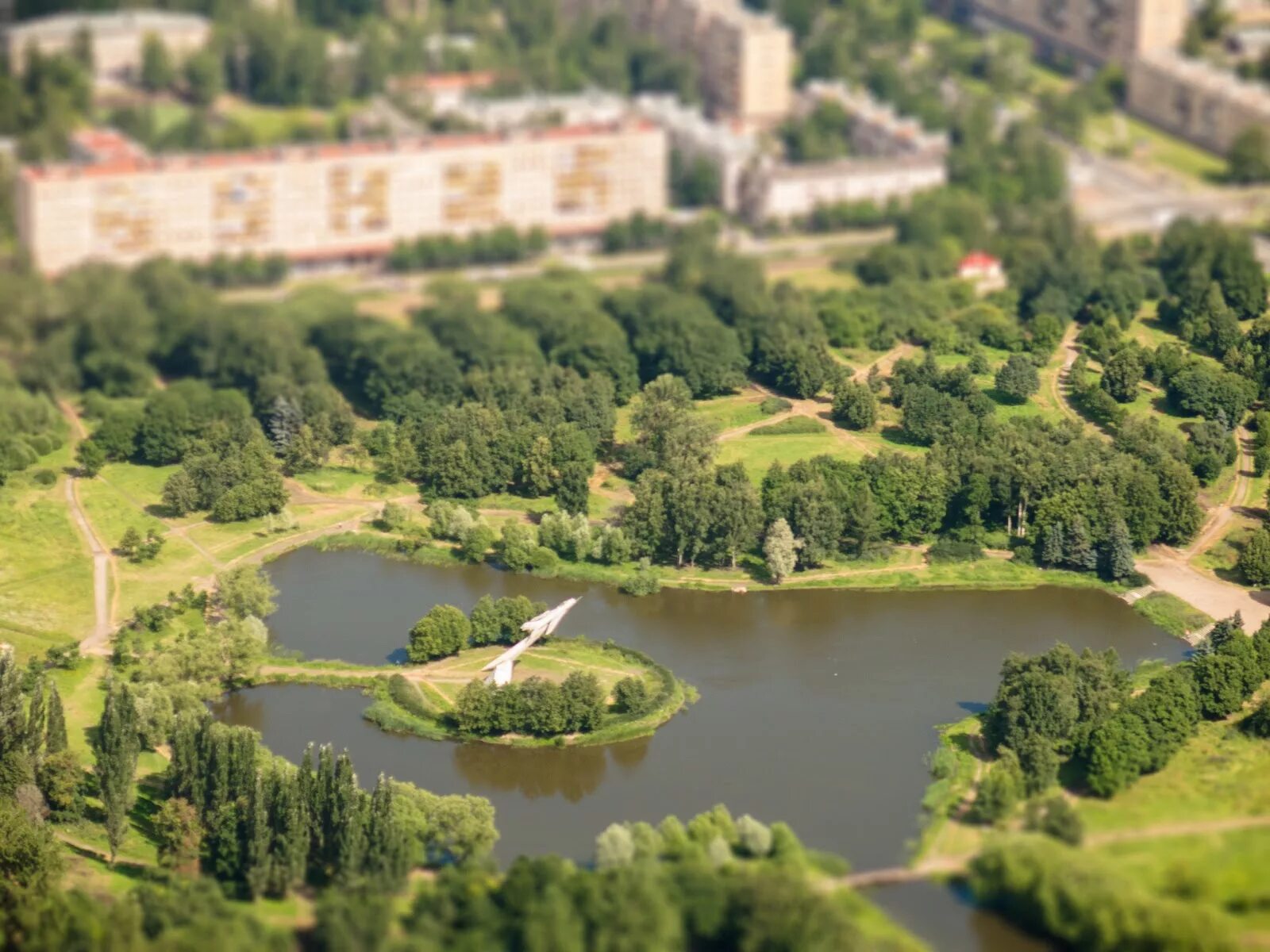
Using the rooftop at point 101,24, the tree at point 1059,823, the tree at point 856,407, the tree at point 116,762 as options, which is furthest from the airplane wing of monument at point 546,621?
the rooftop at point 101,24

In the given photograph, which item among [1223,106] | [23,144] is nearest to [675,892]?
[23,144]

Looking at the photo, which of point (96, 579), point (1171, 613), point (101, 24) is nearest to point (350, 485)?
point (96, 579)

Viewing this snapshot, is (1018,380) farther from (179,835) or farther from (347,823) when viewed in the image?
(179,835)

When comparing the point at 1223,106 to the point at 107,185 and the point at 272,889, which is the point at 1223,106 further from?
the point at 272,889

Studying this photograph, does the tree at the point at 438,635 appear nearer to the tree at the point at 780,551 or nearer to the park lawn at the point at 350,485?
the tree at the point at 780,551

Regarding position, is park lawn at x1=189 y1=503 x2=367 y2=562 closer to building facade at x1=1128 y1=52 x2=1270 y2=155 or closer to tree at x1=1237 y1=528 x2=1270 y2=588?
tree at x1=1237 y1=528 x2=1270 y2=588
